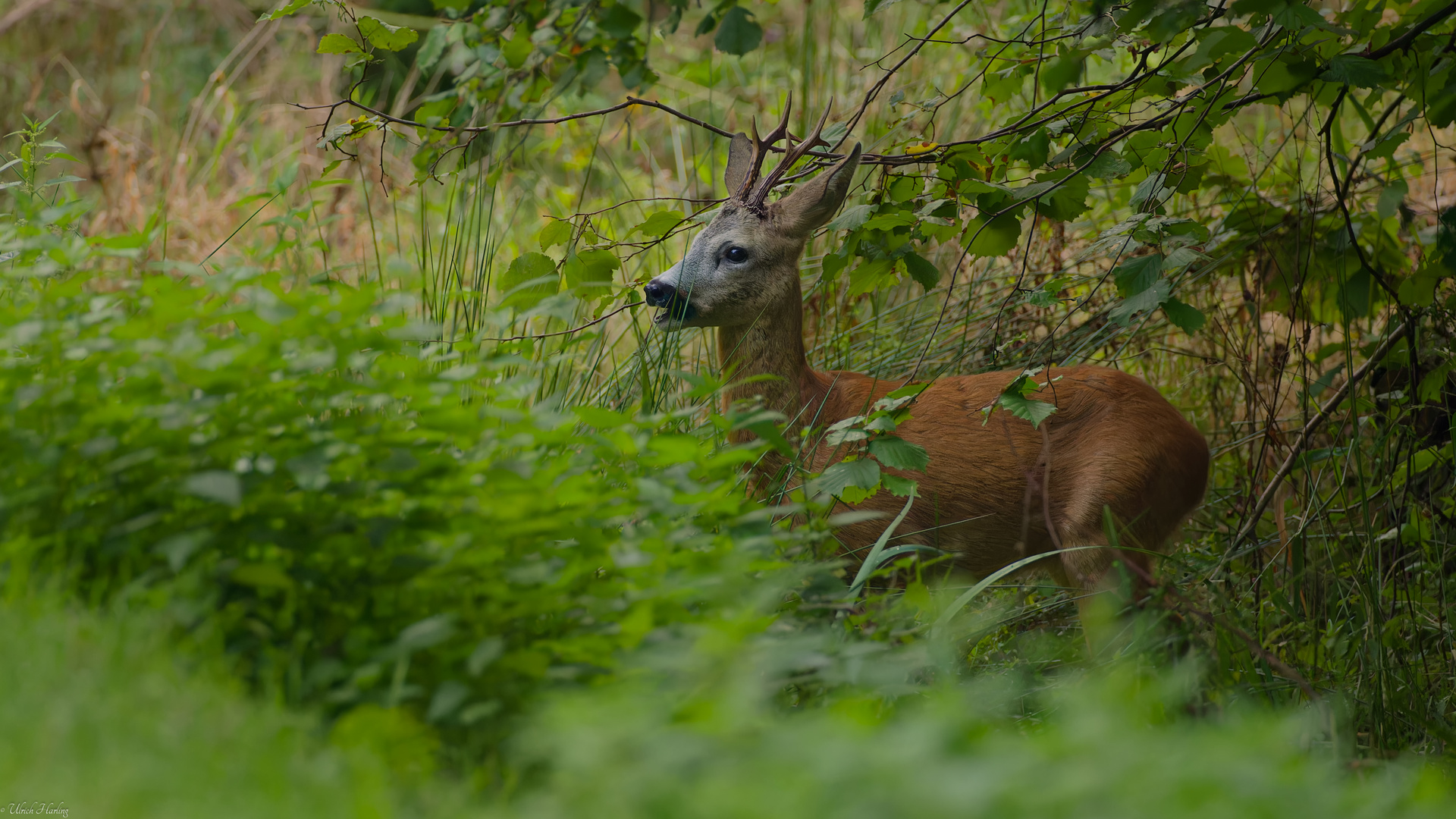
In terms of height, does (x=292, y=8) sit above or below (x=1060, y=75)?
above

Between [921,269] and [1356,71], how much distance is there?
1.13 metres

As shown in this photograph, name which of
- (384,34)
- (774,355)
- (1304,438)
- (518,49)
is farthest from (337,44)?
(1304,438)

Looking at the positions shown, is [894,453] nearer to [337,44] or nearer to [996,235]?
[996,235]

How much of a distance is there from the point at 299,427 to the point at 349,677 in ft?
1.33

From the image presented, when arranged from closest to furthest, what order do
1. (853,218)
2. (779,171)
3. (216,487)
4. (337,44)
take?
(216,487)
(337,44)
(853,218)
(779,171)

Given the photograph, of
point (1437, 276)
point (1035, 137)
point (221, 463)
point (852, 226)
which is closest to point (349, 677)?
point (221, 463)

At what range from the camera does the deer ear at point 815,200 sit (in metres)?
4.26

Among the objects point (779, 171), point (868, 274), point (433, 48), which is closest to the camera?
point (433, 48)

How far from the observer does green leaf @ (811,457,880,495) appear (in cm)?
267

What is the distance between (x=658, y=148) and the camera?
352 inches

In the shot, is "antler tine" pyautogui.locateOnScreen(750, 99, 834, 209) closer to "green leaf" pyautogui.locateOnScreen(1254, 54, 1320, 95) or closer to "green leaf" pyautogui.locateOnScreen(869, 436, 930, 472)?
"green leaf" pyautogui.locateOnScreen(1254, 54, 1320, 95)

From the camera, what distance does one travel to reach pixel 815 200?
4324mm

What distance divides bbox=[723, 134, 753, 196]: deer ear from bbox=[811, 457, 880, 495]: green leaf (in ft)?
6.80

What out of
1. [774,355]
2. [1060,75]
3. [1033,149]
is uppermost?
[1060,75]
